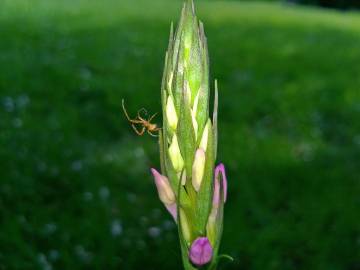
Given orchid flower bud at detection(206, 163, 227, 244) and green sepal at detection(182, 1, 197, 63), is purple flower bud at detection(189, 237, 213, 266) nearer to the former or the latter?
orchid flower bud at detection(206, 163, 227, 244)

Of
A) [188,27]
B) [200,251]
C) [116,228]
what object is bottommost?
[116,228]

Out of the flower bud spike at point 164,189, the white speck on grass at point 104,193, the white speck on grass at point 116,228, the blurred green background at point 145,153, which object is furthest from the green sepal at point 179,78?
the white speck on grass at point 104,193

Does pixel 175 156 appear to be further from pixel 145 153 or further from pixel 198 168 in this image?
pixel 145 153

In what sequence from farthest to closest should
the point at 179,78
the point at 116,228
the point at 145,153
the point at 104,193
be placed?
1. the point at 145,153
2. the point at 104,193
3. the point at 116,228
4. the point at 179,78

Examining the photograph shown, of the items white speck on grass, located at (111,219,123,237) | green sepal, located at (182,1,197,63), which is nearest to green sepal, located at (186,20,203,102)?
green sepal, located at (182,1,197,63)

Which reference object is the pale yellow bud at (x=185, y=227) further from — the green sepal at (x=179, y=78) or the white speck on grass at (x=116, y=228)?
the white speck on grass at (x=116, y=228)

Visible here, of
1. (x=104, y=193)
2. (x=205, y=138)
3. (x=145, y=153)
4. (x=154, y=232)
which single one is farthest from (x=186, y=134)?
(x=145, y=153)

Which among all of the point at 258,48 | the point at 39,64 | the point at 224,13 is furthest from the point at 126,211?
the point at 224,13
